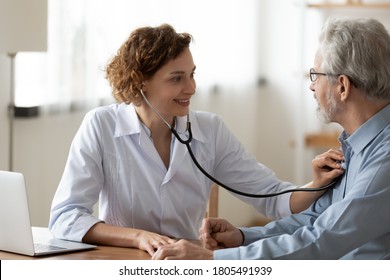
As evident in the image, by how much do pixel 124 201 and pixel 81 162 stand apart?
7.7 inches

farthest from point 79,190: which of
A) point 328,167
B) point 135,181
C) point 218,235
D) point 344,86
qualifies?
point 344,86

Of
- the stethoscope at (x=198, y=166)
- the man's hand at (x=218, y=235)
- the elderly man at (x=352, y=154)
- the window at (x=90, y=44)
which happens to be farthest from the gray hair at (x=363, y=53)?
the window at (x=90, y=44)

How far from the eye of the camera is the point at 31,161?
3.70m

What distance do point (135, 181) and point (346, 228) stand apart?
0.81 m

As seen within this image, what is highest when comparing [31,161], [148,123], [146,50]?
[146,50]

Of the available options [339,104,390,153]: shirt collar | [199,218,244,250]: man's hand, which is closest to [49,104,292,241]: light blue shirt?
[199,218,244,250]: man's hand

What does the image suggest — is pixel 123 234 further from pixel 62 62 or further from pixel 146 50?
pixel 62 62

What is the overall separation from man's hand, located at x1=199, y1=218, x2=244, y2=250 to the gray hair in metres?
0.56

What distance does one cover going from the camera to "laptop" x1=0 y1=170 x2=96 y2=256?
6.69 feet

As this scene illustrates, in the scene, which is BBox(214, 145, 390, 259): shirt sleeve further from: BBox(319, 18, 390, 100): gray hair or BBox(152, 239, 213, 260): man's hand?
BBox(319, 18, 390, 100): gray hair

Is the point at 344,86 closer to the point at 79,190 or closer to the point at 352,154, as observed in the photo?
the point at 352,154

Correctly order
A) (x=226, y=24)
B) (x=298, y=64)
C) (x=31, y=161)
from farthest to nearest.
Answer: (x=298, y=64), (x=226, y=24), (x=31, y=161)

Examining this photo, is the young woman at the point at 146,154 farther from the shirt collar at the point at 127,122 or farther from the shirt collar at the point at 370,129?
the shirt collar at the point at 370,129
